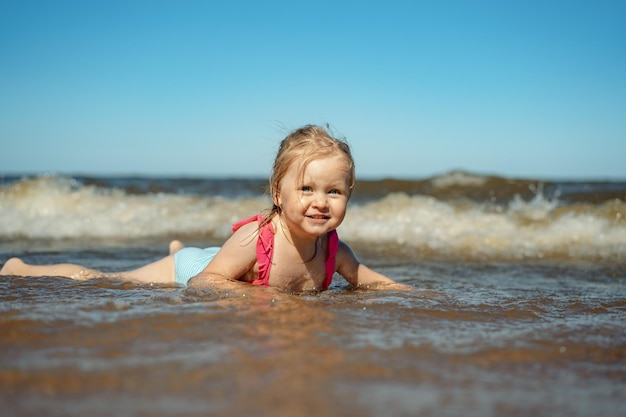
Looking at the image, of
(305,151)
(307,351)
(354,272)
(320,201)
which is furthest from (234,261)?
(307,351)

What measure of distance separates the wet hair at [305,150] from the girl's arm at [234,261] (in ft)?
0.94

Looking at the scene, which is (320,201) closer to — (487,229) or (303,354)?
(303,354)

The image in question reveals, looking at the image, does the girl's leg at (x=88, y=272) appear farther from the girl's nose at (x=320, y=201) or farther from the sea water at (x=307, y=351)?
the girl's nose at (x=320, y=201)

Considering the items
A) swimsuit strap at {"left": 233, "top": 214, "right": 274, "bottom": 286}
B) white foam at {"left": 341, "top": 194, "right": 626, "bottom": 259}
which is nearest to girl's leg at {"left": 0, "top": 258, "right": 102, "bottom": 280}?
swimsuit strap at {"left": 233, "top": 214, "right": 274, "bottom": 286}

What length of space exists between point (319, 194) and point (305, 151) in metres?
0.25

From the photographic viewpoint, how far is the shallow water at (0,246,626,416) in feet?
4.75

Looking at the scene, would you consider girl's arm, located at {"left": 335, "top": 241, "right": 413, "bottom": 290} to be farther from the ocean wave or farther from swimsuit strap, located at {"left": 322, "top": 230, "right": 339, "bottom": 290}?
the ocean wave

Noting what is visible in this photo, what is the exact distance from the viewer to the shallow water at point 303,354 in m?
1.45

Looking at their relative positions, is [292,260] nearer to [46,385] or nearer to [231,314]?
[231,314]

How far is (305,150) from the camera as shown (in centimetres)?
317

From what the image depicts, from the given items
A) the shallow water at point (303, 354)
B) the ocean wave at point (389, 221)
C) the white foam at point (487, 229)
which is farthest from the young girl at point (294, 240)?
the white foam at point (487, 229)

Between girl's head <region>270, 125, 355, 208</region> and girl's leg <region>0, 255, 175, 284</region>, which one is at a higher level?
girl's head <region>270, 125, 355, 208</region>

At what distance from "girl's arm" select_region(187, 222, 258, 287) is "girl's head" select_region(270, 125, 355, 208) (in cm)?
29

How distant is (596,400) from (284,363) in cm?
85
